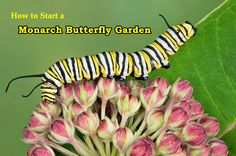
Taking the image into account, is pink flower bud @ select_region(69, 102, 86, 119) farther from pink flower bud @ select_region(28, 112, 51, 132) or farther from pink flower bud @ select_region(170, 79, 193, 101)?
pink flower bud @ select_region(170, 79, 193, 101)

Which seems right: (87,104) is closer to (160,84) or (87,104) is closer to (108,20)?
(160,84)

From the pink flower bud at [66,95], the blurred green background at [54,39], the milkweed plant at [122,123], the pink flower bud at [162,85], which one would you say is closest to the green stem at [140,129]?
the milkweed plant at [122,123]

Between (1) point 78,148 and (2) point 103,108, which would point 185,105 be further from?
(1) point 78,148

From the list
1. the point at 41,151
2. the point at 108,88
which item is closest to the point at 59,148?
the point at 41,151

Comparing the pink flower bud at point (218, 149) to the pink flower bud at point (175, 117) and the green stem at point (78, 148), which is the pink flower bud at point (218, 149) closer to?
the pink flower bud at point (175, 117)

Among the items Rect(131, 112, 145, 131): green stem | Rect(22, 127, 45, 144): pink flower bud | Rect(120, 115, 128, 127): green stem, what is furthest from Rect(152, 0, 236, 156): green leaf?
Rect(22, 127, 45, 144): pink flower bud

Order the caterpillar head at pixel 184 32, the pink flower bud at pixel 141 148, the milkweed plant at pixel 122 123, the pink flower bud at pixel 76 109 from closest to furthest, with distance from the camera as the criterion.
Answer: the pink flower bud at pixel 141 148
the milkweed plant at pixel 122 123
the pink flower bud at pixel 76 109
the caterpillar head at pixel 184 32

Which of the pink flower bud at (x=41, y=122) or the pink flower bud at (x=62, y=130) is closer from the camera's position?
the pink flower bud at (x=62, y=130)

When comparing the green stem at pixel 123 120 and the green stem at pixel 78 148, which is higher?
the green stem at pixel 123 120
